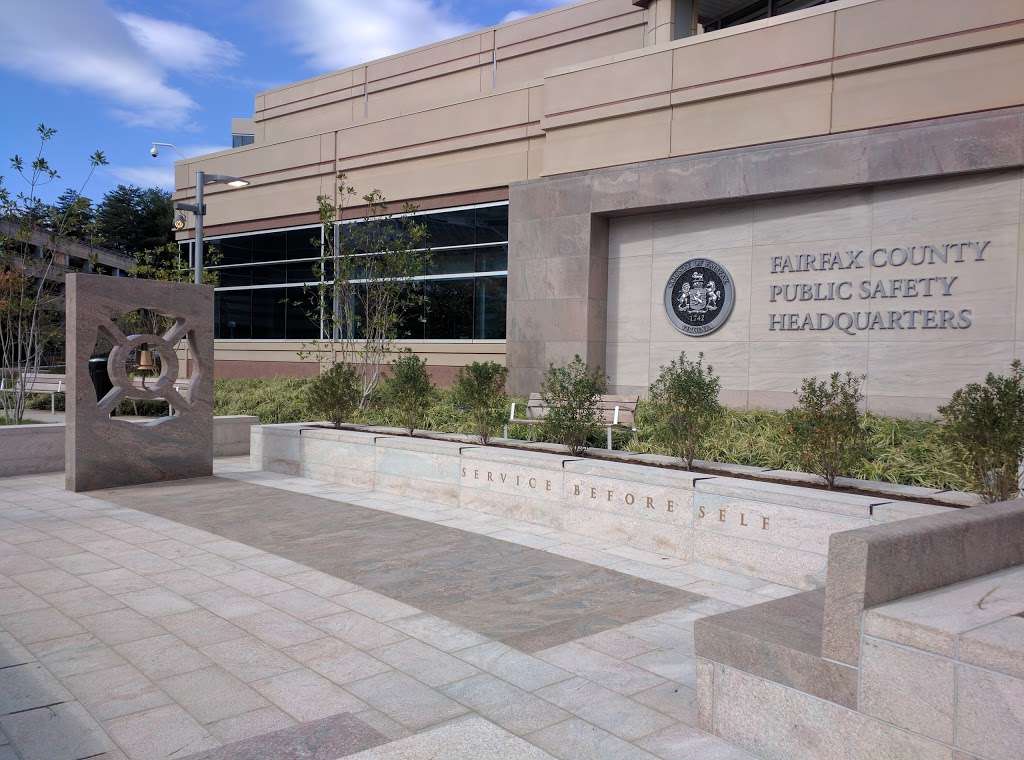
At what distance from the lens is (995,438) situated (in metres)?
6.62

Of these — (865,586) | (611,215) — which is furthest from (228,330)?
(865,586)

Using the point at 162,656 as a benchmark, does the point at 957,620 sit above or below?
above

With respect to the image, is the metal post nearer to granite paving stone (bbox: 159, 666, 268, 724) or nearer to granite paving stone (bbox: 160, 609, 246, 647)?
granite paving stone (bbox: 160, 609, 246, 647)

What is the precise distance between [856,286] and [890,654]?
11.1 metres

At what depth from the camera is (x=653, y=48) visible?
15516 mm

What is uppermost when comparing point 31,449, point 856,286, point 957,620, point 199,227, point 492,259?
point 199,227

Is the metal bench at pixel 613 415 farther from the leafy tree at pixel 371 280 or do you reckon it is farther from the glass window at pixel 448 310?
the glass window at pixel 448 310

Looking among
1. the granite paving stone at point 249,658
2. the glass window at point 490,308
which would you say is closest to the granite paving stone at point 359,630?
the granite paving stone at point 249,658

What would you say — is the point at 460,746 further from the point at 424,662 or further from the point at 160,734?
the point at 160,734

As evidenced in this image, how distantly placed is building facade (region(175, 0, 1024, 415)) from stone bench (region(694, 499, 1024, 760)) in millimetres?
9518

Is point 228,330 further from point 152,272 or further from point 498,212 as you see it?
point 498,212

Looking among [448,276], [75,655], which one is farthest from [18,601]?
[448,276]

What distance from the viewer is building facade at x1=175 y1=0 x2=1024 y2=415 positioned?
12.3 m

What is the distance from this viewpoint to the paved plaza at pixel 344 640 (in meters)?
4.01
